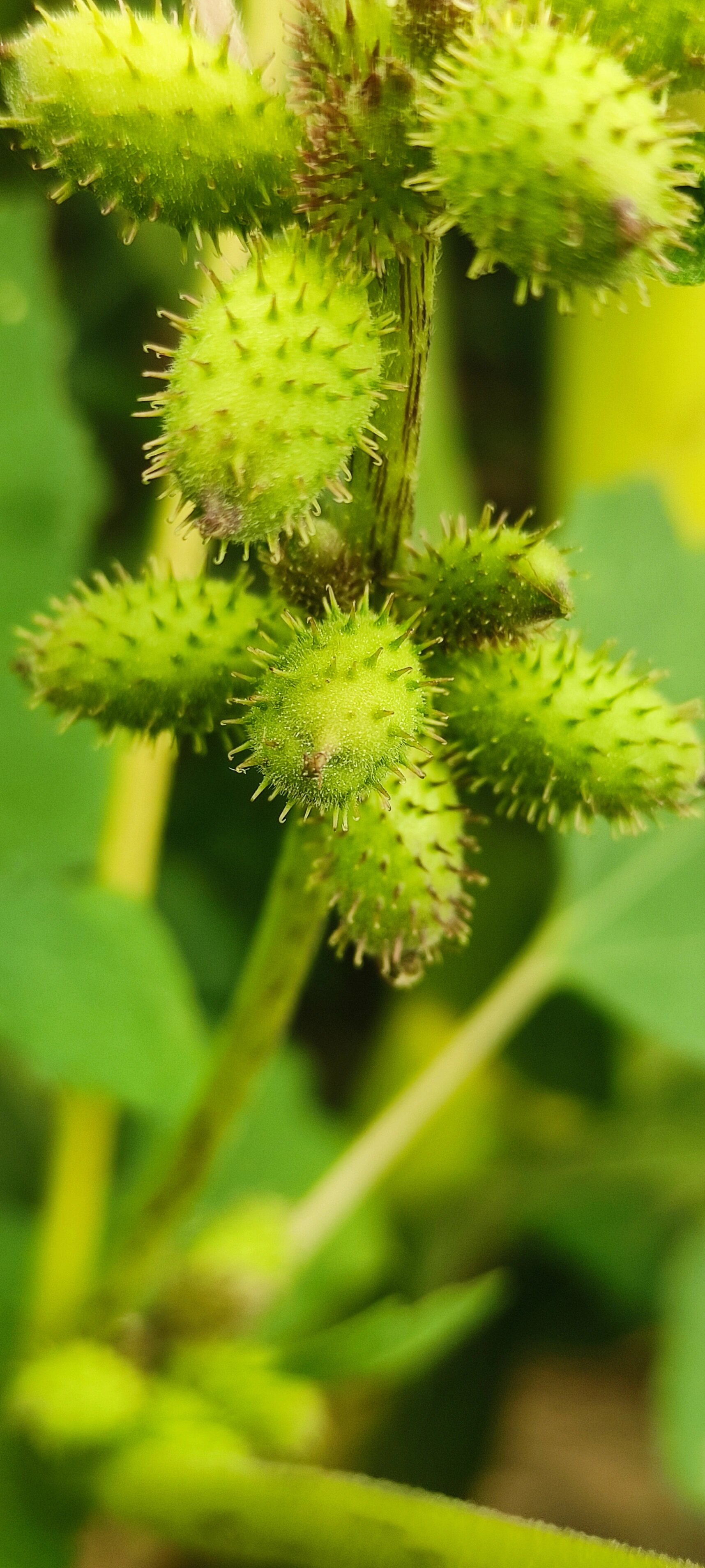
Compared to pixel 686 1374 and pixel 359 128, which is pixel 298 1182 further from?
pixel 359 128

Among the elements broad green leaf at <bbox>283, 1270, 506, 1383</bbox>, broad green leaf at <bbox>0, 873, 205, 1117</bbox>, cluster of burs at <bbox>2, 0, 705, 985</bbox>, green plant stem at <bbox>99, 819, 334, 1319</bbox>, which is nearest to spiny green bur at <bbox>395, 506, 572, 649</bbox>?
cluster of burs at <bbox>2, 0, 705, 985</bbox>

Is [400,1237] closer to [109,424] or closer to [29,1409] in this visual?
[29,1409]

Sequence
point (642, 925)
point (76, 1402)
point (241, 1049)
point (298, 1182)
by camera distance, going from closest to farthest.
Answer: point (241, 1049) < point (76, 1402) < point (642, 925) < point (298, 1182)

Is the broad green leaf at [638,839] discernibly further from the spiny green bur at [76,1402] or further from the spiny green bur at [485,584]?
the spiny green bur at [485,584]

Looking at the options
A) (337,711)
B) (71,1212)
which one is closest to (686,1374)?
(71,1212)

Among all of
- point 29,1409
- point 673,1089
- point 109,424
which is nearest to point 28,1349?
point 29,1409
